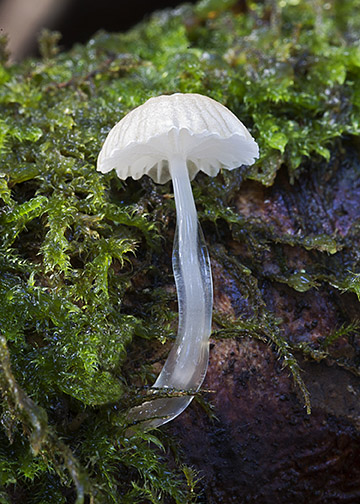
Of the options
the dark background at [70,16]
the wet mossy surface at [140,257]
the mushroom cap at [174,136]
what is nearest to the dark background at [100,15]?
the dark background at [70,16]

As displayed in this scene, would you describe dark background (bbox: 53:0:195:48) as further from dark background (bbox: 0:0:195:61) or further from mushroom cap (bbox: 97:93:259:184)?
mushroom cap (bbox: 97:93:259:184)

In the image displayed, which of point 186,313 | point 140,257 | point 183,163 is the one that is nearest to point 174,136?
point 183,163

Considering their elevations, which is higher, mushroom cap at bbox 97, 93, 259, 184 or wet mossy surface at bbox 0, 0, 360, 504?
mushroom cap at bbox 97, 93, 259, 184

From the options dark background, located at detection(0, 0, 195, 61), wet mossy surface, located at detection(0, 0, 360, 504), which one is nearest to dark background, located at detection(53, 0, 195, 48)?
dark background, located at detection(0, 0, 195, 61)

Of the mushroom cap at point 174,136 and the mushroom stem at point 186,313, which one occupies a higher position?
the mushroom cap at point 174,136

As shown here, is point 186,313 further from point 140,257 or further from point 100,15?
point 100,15

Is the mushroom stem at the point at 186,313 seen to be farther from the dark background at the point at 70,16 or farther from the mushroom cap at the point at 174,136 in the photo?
the dark background at the point at 70,16
